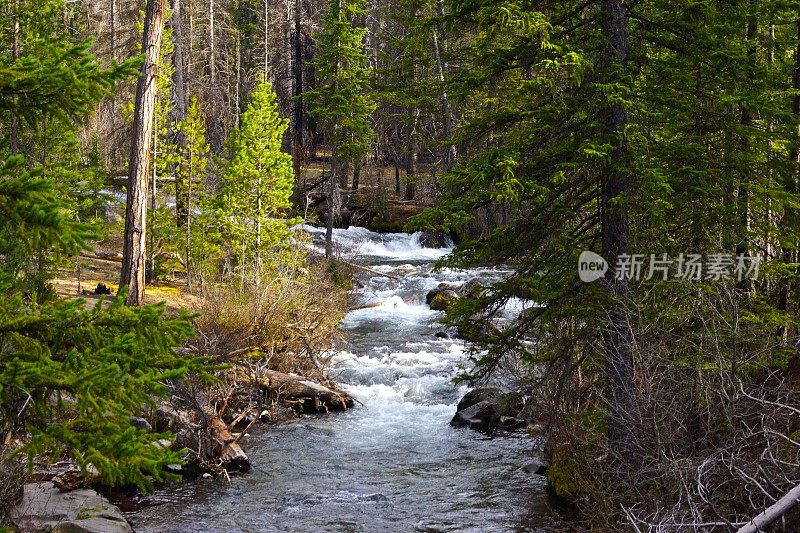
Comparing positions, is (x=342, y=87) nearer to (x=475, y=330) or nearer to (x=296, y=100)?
(x=296, y=100)

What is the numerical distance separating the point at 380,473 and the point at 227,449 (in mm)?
2226

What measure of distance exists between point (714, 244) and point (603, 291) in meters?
1.27

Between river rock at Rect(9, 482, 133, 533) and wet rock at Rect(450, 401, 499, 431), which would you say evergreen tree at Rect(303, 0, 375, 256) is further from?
river rock at Rect(9, 482, 133, 533)

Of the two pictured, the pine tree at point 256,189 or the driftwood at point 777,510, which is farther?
the pine tree at point 256,189

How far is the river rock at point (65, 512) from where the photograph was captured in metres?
7.87

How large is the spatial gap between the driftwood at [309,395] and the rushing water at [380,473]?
14.2 inches

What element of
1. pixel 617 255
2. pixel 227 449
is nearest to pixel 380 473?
pixel 227 449

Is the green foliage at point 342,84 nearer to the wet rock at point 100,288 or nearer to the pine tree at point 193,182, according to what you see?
the pine tree at point 193,182

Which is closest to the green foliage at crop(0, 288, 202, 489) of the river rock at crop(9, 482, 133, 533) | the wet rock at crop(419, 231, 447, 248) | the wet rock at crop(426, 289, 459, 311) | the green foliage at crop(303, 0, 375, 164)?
the river rock at crop(9, 482, 133, 533)

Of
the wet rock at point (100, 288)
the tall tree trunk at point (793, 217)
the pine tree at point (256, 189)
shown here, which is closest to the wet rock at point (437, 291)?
the pine tree at point (256, 189)

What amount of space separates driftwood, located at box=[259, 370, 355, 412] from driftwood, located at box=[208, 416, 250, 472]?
2.97 meters

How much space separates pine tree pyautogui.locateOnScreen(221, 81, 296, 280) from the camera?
18.4m

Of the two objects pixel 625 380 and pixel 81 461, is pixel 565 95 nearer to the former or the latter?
pixel 625 380

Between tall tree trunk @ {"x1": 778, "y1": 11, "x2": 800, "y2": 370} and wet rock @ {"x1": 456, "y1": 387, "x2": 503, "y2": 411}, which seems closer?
tall tree trunk @ {"x1": 778, "y1": 11, "x2": 800, "y2": 370}
